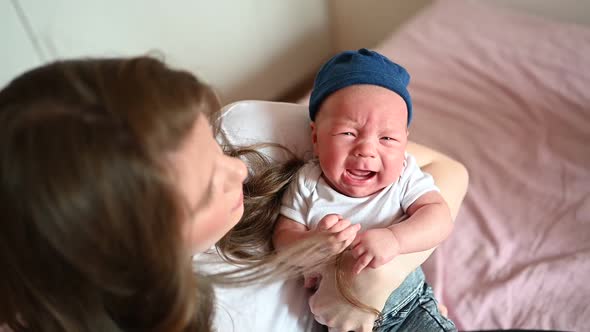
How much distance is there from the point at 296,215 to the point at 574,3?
1.30 m

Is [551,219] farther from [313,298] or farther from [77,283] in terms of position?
[77,283]

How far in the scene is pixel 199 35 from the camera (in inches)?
71.2

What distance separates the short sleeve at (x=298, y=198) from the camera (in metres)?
0.78

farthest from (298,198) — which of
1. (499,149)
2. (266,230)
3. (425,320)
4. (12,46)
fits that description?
(12,46)

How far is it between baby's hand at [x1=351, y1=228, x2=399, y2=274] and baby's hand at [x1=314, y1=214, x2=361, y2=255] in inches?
0.7

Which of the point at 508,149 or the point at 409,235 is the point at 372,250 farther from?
the point at 508,149

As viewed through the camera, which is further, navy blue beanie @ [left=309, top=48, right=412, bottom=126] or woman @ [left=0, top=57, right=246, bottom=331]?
navy blue beanie @ [left=309, top=48, right=412, bottom=126]

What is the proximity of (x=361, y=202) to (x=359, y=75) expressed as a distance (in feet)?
0.69

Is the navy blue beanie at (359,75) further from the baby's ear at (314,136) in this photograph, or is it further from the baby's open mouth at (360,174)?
the baby's open mouth at (360,174)

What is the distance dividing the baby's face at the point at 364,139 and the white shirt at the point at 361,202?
17mm

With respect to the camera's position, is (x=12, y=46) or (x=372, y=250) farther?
(x=12, y=46)

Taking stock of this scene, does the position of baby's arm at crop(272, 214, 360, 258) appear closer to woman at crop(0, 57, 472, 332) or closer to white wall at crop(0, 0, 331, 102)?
woman at crop(0, 57, 472, 332)

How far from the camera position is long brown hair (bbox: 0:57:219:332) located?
394 mm

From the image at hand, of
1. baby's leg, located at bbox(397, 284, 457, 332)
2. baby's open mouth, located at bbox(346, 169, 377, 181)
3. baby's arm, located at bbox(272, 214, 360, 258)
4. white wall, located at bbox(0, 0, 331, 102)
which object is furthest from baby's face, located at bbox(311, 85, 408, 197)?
white wall, located at bbox(0, 0, 331, 102)
